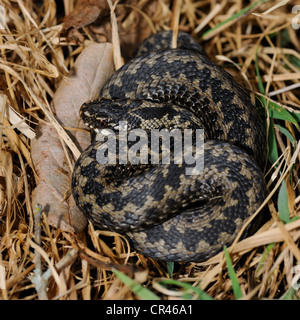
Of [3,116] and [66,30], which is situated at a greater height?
[66,30]

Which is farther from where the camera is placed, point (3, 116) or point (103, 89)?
point (103, 89)

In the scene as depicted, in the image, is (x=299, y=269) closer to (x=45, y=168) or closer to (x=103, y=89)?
(x=45, y=168)

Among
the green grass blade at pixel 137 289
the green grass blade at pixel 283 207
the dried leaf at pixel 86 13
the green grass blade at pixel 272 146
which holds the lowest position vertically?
the green grass blade at pixel 137 289

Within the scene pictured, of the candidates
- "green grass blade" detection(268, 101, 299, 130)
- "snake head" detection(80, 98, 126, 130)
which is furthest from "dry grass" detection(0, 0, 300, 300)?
"snake head" detection(80, 98, 126, 130)

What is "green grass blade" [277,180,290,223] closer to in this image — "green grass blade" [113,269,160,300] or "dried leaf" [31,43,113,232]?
"green grass blade" [113,269,160,300]

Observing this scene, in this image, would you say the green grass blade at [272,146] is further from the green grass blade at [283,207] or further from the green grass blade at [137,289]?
the green grass blade at [137,289]

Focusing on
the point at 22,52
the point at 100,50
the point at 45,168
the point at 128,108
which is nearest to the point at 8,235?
the point at 45,168

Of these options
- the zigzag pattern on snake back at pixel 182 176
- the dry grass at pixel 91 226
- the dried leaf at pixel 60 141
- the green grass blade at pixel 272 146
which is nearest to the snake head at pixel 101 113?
the zigzag pattern on snake back at pixel 182 176
